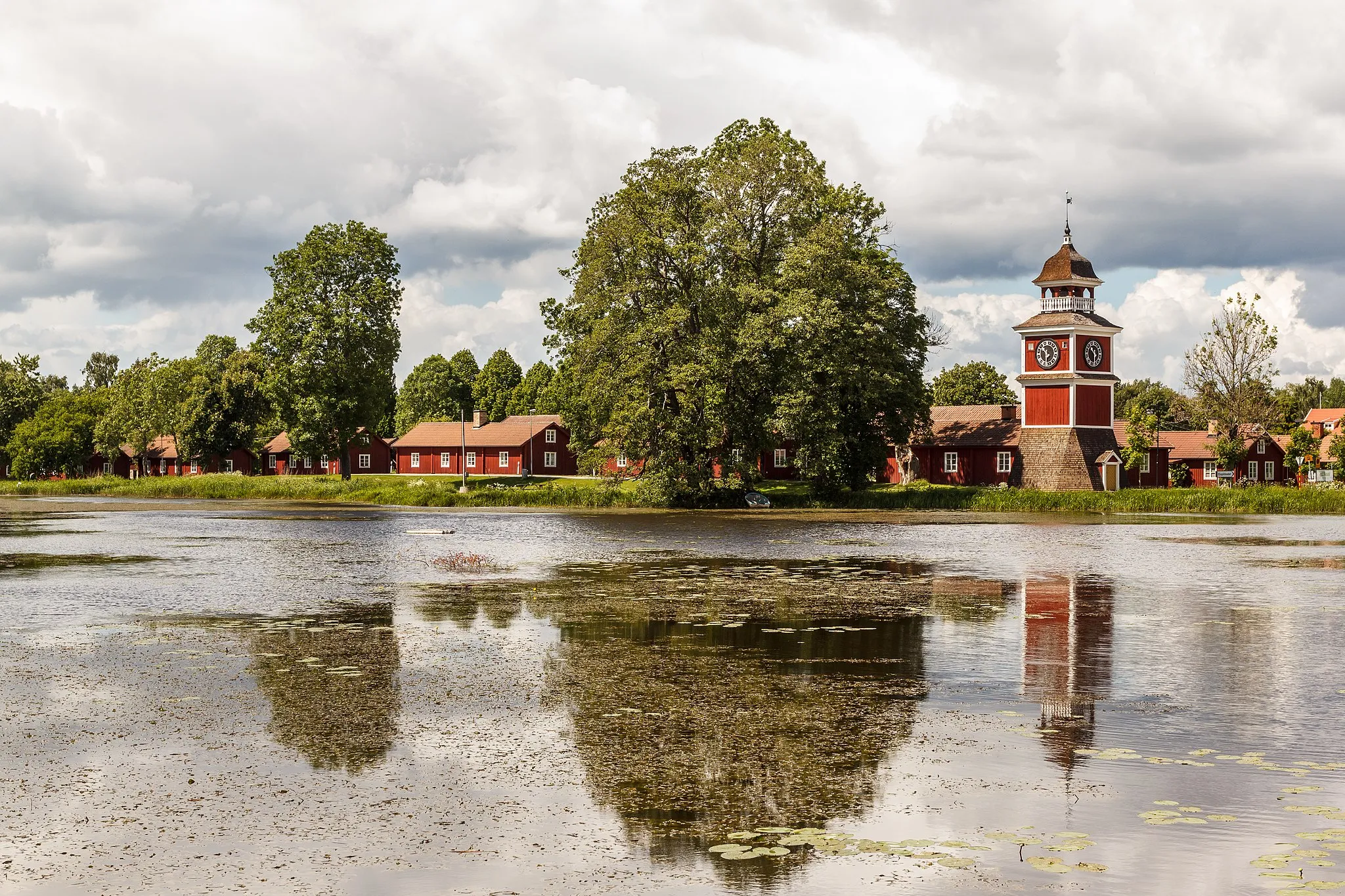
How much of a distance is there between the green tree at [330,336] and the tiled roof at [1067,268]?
162 ft

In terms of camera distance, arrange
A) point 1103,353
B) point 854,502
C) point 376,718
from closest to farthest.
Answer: point 376,718 → point 854,502 → point 1103,353

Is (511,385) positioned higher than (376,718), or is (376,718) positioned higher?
(511,385)

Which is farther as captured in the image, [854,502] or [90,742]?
[854,502]

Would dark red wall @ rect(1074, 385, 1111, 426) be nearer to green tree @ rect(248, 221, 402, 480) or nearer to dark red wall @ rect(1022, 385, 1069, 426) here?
dark red wall @ rect(1022, 385, 1069, 426)

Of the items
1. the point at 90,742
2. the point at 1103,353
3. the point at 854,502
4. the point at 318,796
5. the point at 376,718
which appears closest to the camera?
the point at 318,796

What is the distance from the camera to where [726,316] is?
2731 inches

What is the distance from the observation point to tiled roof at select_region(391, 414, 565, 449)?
412 ft

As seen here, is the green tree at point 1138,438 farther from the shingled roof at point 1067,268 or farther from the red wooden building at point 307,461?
the red wooden building at point 307,461

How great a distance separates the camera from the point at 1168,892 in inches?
323

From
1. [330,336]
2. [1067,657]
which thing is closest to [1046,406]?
[330,336]

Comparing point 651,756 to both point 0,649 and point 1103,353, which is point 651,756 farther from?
point 1103,353

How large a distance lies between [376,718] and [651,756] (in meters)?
3.61

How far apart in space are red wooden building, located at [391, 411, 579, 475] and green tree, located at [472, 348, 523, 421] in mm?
29288

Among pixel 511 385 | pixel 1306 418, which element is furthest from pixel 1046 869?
pixel 1306 418
